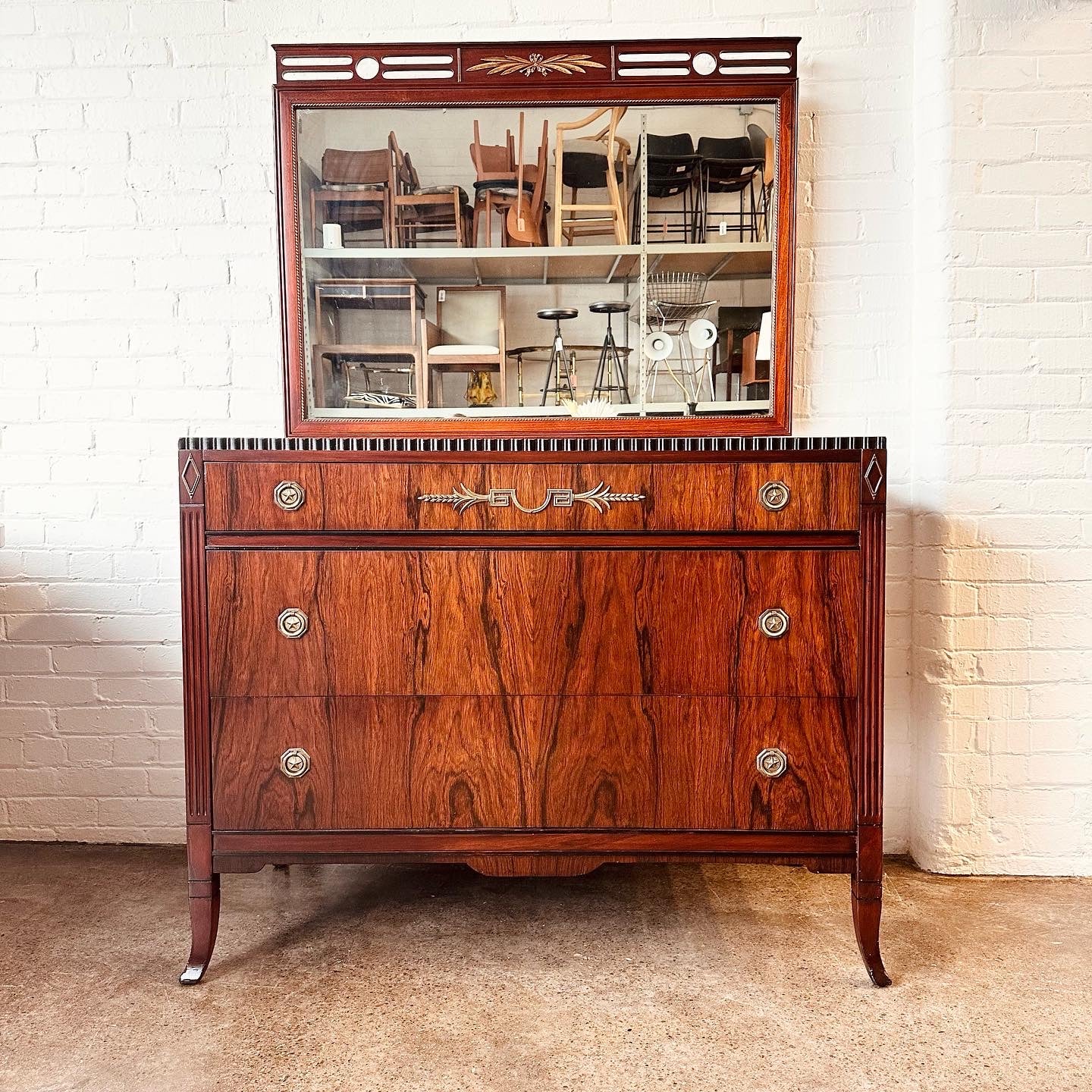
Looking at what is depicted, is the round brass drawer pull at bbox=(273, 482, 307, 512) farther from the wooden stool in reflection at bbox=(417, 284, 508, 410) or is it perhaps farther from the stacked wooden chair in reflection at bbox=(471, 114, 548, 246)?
the stacked wooden chair in reflection at bbox=(471, 114, 548, 246)

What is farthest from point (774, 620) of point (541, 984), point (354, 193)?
point (354, 193)

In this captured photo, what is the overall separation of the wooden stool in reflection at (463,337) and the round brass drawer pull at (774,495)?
88 cm

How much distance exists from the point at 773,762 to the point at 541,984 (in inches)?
25.8

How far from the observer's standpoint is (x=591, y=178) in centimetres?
232

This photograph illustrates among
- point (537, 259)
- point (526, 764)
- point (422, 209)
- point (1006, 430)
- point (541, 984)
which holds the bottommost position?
point (541, 984)

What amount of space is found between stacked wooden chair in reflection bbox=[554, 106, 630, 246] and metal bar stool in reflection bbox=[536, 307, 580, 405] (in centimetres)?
18

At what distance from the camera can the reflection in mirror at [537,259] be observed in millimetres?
2299

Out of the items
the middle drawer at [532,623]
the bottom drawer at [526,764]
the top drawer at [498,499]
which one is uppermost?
the top drawer at [498,499]

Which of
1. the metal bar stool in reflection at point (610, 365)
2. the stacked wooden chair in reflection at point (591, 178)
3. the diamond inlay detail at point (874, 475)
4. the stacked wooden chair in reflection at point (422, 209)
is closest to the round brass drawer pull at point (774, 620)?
the diamond inlay detail at point (874, 475)

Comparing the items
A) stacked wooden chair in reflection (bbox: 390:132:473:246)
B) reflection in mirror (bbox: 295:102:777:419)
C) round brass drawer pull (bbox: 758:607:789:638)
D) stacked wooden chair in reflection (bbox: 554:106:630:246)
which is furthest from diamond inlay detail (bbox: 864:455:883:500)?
stacked wooden chair in reflection (bbox: 390:132:473:246)

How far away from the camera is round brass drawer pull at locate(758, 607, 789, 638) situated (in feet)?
5.71

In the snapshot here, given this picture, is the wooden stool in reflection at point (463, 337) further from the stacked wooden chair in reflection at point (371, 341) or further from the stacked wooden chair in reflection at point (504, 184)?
the stacked wooden chair in reflection at point (504, 184)

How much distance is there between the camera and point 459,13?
2.35m

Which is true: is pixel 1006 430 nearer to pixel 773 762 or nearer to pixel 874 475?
pixel 874 475
